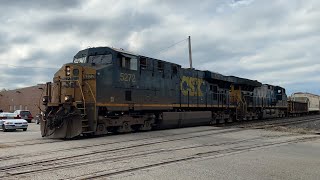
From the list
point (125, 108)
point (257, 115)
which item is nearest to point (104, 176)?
point (125, 108)

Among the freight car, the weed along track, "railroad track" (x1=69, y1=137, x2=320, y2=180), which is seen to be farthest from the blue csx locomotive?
the freight car

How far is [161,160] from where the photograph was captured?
30.4ft

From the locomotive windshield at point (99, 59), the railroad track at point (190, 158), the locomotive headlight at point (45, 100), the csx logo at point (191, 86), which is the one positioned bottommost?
the railroad track at point (190, 158)

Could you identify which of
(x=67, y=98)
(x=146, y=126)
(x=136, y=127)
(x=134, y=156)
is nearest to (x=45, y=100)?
(x=67, y=98)

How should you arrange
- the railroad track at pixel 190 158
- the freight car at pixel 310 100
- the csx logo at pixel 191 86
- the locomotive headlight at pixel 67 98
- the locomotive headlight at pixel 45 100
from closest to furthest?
the railroad track at pixel 190 158 → the locomotive headlight at pixel 67 98 → the locomotive headlight at pixel 45 100 → the csx logo at pixel 191 86 → the freight car at pixel 310 100

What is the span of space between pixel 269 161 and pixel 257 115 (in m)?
22.7

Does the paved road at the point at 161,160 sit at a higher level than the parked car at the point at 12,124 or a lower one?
lower

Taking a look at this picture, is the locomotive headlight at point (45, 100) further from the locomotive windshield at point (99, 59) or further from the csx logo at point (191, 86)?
the csx logo at point (191, 86)

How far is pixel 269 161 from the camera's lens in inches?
366

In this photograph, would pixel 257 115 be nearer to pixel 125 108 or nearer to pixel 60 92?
pixel 125 108

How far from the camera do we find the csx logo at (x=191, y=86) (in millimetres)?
21375

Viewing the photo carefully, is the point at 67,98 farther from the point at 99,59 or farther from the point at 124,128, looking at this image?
the point at 124,128

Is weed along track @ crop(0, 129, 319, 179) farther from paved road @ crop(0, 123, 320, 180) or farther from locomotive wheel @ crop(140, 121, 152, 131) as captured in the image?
locomotive wheel @ crop(140, 121, 152, 131)

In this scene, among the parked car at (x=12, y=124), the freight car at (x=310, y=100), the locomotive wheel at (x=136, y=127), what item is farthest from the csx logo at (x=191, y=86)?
the freight car at (x=310, y=100)
